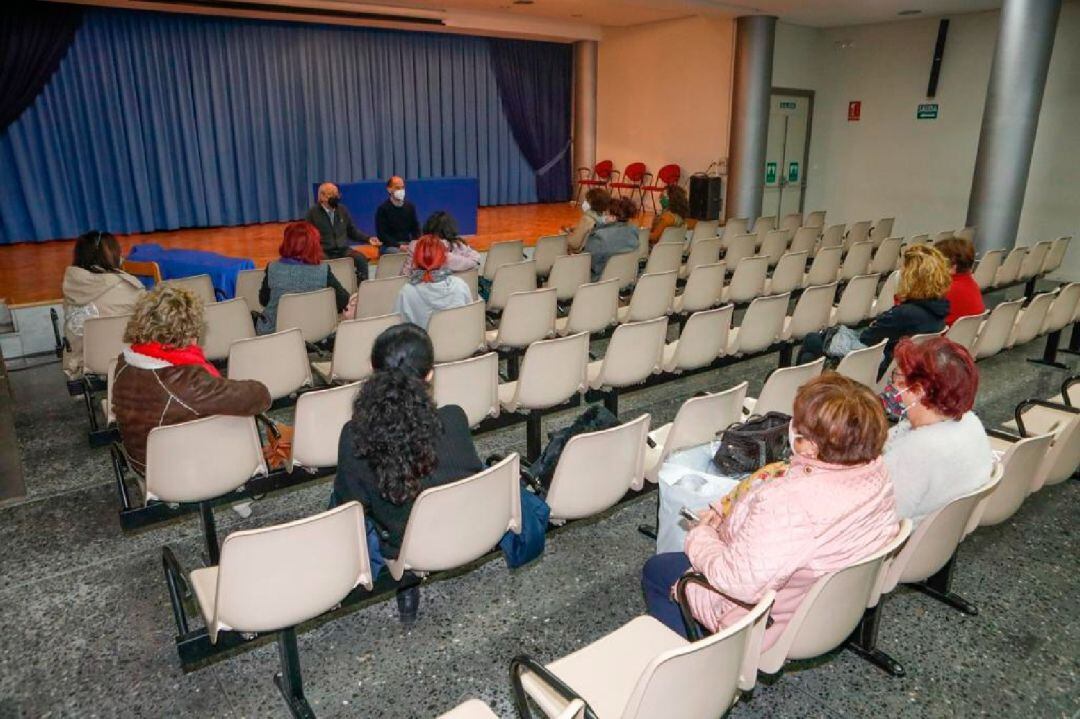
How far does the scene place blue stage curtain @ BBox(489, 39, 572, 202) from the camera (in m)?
14.3

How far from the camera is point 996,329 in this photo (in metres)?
4.98

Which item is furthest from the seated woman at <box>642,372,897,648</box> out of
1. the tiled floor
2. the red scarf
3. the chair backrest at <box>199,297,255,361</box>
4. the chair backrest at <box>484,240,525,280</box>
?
the chair backrest at <box>484,240,525,280</box>

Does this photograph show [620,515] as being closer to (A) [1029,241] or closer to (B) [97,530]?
(B) [97,530]

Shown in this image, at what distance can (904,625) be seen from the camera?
2855mm

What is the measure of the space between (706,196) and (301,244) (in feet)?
27.4

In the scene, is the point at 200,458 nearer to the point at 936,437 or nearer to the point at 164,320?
the point at 164,320

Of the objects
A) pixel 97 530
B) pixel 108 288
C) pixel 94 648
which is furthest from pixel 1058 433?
pixel 108 288

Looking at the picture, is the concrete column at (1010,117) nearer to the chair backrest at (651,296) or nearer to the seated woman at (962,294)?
the seated woman at (962,294)

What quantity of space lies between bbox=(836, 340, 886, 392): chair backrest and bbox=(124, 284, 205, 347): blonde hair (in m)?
3.18

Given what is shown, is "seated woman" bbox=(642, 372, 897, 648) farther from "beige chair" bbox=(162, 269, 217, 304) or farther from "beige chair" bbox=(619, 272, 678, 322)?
"beige chair" bbox=(162, 269, 217, 304)

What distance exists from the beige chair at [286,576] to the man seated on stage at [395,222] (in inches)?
227

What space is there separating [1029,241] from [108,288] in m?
11.4

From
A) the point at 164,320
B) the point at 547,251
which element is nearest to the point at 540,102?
the point at 547,251

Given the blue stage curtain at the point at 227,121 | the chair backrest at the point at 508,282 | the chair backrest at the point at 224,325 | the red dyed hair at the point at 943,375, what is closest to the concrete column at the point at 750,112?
the blue stage curtain at the point at 227,121
